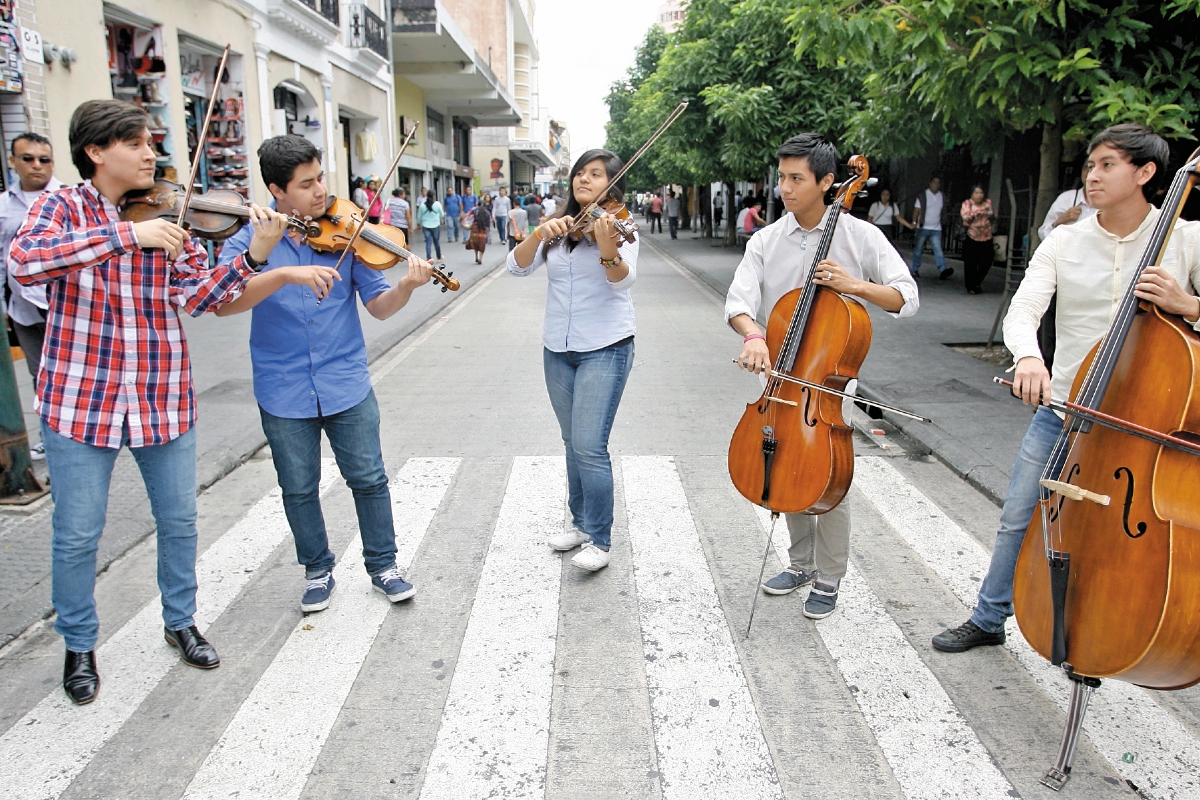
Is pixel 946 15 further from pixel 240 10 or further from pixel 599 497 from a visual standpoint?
pixel 240 10

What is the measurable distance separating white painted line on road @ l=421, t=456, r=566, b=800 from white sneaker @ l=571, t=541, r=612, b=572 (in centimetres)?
14

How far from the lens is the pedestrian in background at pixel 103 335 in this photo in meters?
2.85

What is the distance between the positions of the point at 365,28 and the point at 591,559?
70.8ft

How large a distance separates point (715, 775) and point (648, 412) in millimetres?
4806

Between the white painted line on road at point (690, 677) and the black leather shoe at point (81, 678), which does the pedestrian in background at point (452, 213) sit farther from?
the black leather shoe at point (81, 678)

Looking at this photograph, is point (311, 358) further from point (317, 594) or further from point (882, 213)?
point (882, 213)

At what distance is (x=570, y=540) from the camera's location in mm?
4543

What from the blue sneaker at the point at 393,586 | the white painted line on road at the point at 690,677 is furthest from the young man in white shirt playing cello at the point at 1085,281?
the blue sneaker at the point at 393,586

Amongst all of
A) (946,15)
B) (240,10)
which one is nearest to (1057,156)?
(946,15)

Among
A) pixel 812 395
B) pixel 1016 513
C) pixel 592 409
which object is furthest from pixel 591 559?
pixel 1016 513

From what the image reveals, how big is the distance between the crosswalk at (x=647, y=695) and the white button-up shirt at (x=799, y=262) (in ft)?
4.39

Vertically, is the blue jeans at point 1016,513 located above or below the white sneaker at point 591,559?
above

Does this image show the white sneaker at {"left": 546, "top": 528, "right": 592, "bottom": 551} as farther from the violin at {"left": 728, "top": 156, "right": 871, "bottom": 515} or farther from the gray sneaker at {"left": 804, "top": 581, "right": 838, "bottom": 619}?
the violin at {"left": 728, "top": 156, "right": 871, "bottom": 515}

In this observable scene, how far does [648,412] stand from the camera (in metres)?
7.46
